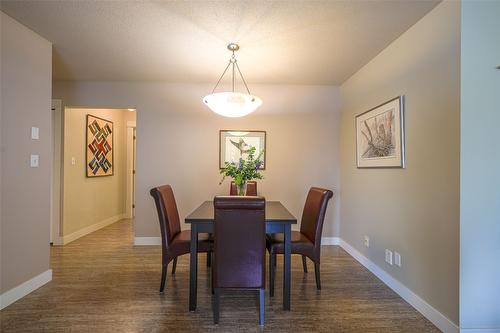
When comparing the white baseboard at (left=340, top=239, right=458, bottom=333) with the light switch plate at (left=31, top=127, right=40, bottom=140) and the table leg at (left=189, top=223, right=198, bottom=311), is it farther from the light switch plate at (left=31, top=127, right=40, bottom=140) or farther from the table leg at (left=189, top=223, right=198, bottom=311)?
the light switch plate at (left=31, top=127, right=40, bottom=140)

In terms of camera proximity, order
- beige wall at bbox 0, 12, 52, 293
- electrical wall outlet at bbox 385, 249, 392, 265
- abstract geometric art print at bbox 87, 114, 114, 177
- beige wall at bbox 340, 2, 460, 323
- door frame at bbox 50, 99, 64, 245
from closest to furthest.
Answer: beige wall at bbox 340, 2, 460, 323
beige wall at bbox 0, 12, 52, 293
electrical wall outlet at bbox 385, 249, 392, 265
door frame at bbox 50, 99, 64, 245
abstract geometric art print at bbox 87, 114, 114, 177

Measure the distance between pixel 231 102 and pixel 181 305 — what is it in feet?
5.94

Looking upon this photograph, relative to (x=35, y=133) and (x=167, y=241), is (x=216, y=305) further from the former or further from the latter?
(x=35, y=133)

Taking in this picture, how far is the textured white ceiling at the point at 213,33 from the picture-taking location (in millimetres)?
2047

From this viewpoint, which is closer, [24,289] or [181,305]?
[181,305]

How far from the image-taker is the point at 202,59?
3000 millimetres

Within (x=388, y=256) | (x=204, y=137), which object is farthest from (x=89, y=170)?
(x=388, y=256)

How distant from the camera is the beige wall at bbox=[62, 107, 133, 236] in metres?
3.98

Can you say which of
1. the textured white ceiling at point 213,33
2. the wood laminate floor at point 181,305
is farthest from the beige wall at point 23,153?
the wood laminate floor at point 181,305

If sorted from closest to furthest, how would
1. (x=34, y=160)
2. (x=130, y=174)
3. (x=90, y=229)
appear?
(x=34, y=160) < (x=90, y=229) < (x=130, y=174)

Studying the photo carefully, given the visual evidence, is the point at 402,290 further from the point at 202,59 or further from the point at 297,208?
the point at 202,59

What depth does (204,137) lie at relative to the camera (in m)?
3.96

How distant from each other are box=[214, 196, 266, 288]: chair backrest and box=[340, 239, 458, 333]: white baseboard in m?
1.29

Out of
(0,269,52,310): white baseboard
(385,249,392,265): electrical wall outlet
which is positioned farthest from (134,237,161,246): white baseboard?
(385,249,392,265): electrical wall outlet
